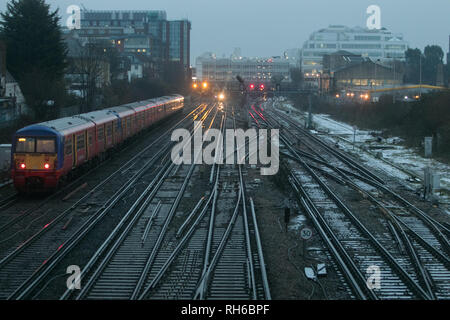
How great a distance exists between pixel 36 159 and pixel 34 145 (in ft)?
1.52

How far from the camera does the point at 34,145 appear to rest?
16531 millimetres

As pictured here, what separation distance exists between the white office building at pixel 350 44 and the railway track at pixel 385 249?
110001 mm

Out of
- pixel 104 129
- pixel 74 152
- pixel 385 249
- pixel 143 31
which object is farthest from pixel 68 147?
pixel 143 31

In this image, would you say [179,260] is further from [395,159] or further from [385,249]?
[395,159]

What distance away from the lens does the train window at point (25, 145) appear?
54.1 ft

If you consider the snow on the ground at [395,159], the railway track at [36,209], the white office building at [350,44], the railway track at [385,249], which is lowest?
the railway track at [385,249]

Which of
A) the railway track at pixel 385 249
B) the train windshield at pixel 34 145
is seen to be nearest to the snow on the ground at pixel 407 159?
the railway track at pixel 385 249

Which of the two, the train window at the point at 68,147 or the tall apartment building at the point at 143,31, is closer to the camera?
the train window at the point at 68,147

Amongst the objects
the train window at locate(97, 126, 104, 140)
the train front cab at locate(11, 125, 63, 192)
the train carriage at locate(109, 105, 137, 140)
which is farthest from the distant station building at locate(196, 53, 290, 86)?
the train front cab at locate(11, 125, 63, 192)

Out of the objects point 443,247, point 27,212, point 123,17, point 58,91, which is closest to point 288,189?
point 443,247

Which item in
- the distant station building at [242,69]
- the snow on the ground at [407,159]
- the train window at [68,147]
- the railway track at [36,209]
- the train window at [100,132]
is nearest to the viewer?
the railway track at [36,209]

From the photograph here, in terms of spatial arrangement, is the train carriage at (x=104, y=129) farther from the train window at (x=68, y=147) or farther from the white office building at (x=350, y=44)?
the white office building at (x=350, y=44)

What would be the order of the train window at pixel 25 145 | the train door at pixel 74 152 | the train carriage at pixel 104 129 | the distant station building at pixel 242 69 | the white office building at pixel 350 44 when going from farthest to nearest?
the white office building at pixel 350 44, the distant station building at pixel 242 69, the train carriage at pixel 104 129, the train door at pixel 74 152, the train window at pixel 25 145

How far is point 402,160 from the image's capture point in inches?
1039
